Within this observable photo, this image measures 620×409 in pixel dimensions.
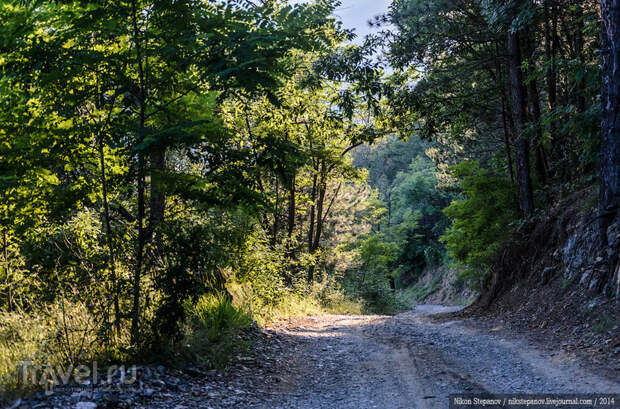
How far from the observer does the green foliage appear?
43.8ft

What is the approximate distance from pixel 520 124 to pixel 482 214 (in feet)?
10.6

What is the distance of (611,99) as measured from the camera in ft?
23.9

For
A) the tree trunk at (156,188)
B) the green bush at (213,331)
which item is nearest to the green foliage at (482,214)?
the green bush at (213,331)

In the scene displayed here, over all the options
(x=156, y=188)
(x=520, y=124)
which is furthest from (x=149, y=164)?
(x=520, y=124)

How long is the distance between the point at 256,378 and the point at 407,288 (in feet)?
163

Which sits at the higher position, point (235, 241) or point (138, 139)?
point (138, 139)

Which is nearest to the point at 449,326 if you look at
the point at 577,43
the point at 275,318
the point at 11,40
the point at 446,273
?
the point at 275,318

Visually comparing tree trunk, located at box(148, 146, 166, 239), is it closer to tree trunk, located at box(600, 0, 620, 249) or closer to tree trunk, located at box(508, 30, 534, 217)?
tree trunk, located at box(600, 0, 620, 249)

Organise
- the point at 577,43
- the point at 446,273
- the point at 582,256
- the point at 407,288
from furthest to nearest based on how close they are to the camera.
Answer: the point at 407,288, the point at 446,273, the point at 577,43, the point at 582,256

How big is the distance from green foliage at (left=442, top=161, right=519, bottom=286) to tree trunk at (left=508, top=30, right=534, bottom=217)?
1277 millimetres

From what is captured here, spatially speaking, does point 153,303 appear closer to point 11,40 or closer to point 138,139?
point 138,139

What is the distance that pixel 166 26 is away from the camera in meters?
5.76

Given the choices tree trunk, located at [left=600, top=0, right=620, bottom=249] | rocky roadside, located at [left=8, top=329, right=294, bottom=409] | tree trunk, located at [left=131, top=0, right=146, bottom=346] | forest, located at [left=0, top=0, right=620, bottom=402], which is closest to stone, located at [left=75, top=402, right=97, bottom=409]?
rocky roadside, located at [left=8, top=329, right=294, bottom=409]

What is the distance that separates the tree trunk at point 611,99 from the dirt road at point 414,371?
316 centimetres
